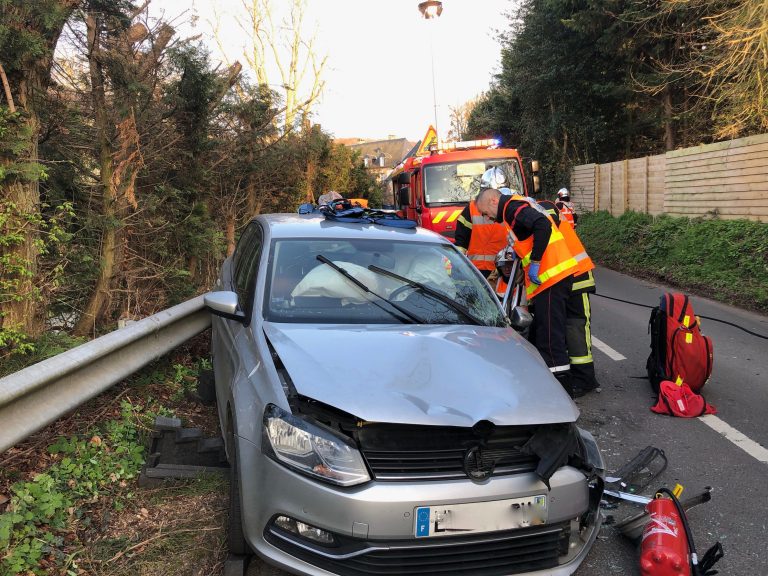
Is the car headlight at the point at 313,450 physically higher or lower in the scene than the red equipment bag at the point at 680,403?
higher

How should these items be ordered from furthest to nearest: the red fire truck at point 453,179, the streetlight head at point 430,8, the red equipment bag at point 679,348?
1. the streetlight head at point 430,8
2. the red fire truck at point 453,179
3. the red equipment bag at point 679,348

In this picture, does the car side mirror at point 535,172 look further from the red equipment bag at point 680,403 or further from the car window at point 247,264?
the car window at point 247,264

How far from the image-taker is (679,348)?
494 centimetres

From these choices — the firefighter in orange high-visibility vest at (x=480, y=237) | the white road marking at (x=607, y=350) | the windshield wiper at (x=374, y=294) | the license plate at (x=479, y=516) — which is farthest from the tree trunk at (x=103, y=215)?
the white road marking at (x=607, y=350)

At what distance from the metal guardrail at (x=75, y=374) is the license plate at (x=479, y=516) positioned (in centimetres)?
185

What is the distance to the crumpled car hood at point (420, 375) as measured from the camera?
8.25ft

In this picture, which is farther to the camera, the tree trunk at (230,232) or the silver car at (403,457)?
the tree trunk at (230,232)

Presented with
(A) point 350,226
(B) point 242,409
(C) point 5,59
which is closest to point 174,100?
(C) point 5,59

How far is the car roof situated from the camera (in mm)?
4105

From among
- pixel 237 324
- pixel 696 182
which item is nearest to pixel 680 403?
pixel 237 324

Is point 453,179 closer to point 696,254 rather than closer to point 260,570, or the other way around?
point 696,254

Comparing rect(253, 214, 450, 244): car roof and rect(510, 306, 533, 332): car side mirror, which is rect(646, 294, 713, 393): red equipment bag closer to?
rect(510, 306, 533, 332): car side mirror

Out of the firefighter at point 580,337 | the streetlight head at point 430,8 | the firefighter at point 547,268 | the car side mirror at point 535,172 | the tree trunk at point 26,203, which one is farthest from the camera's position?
the streetlight head at point 430,8

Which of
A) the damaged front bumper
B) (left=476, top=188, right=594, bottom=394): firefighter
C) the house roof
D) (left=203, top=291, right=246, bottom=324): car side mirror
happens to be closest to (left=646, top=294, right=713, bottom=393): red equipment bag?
(left=476, top=188, right=594, bottom=394): firefighter
